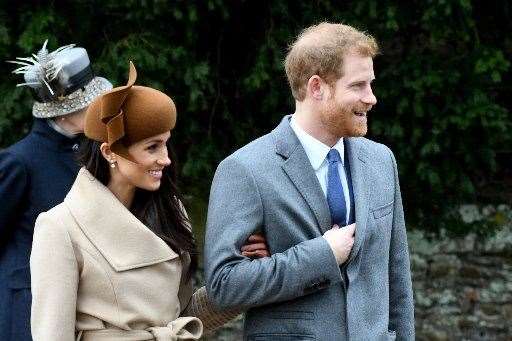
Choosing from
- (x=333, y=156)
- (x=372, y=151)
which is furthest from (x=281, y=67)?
(x=333, y=156)

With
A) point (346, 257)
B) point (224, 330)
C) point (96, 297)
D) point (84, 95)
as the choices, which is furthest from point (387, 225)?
point (224, 330)

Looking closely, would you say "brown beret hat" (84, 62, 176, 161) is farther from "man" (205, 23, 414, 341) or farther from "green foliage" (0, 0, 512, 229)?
"green foliage" (0, 0, 512, 229)

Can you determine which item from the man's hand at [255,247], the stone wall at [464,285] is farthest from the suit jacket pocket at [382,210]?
the stone wall at [464,285]

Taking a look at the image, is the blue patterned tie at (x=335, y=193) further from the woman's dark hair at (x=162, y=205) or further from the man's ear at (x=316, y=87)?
the woman's dark hair at (x=162, y=205)

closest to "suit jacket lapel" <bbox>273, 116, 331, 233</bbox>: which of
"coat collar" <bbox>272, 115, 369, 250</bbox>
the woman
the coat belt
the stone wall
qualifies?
"coat collar" <bbox>272, 115, 369, 250</bbox>

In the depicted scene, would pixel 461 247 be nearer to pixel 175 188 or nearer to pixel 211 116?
pixel 211 116

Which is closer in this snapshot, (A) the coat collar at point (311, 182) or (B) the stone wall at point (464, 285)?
(A) the coat collar at point (311, 182)

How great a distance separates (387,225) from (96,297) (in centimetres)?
92

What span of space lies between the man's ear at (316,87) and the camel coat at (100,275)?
2.03ft

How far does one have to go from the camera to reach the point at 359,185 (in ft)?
11.1

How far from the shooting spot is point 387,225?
3.43 m

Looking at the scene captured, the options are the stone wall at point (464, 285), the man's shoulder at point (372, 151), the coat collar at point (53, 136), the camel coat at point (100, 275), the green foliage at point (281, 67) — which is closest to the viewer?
the camel coat at point (100, 275)

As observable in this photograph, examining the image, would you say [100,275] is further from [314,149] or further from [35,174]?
[35,174]

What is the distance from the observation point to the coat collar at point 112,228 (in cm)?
315
